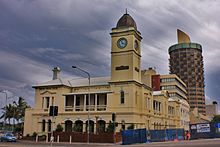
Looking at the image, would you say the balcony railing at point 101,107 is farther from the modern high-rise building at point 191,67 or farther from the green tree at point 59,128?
the modern high-rise building at point 191,67

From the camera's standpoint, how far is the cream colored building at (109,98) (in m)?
55.2

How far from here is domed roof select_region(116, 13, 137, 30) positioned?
5858 cm

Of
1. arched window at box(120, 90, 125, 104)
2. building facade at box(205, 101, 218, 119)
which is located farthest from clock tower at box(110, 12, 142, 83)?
building facade at box(205, 101, 218, 119)

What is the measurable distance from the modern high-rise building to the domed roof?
125203 mm

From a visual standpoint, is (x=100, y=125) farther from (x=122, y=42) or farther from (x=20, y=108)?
(x=20, y=108)

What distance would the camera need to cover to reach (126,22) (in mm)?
58781

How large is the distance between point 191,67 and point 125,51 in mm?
131452

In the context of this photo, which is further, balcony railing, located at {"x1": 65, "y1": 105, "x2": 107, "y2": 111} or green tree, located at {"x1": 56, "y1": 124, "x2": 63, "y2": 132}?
balcony railing, located at {"x1": 65, "y1": 105, "x2": 107, "y2": 111}

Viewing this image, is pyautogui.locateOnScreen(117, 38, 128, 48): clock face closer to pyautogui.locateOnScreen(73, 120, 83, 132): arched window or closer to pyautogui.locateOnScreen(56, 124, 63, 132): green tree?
pyautogui.locateOnScreen(73, 120, 83, 132): arched window

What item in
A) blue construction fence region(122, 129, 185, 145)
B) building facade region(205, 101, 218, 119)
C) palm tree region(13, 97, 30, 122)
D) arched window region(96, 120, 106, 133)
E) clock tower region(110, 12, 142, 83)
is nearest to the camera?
blue construction fence region(122, 129, 185, 145)

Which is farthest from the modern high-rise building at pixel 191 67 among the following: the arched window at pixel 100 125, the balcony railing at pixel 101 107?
the arched window at pixel 100 125

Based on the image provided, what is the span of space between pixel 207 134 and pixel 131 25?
23.0 metres

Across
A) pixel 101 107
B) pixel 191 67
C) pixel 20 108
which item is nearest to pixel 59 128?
pixel 101 107

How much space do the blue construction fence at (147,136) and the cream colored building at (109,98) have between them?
5.68 m
